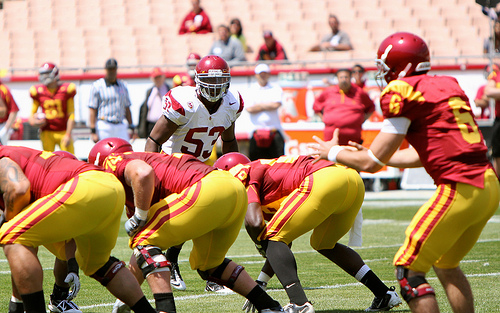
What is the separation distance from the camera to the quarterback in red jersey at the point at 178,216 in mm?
3938

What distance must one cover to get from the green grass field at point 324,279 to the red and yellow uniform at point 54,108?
274 cm

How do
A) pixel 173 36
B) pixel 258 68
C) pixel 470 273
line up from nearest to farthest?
pixel 470 273 → pixel 258 68 → pixel 173 36

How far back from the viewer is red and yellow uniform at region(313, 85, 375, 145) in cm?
941

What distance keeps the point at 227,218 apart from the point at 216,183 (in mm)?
223

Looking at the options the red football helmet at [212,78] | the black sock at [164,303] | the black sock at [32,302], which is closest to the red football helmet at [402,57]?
the black sock at [164,303]

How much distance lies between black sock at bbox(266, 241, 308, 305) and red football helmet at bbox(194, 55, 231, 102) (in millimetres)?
1379

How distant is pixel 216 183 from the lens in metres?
4.04

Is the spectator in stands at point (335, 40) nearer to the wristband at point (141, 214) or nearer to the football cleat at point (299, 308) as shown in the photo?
the football cleat at point (299, 308)

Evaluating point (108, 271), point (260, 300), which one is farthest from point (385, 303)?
point (108, 271)

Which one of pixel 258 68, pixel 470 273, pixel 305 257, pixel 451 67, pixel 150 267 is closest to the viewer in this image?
pixel 150 267

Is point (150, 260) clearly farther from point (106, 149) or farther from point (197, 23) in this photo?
point (197, 23)

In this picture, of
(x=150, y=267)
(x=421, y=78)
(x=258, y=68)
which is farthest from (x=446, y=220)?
(x=258, y=68)

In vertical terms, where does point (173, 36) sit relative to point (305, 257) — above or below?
above

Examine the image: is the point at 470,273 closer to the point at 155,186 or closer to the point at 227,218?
the point at 227,218
